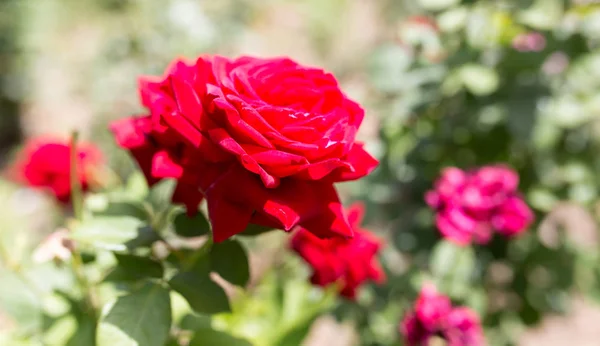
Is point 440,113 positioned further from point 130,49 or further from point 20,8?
point 20,8

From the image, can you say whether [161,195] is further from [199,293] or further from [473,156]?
[473,156]

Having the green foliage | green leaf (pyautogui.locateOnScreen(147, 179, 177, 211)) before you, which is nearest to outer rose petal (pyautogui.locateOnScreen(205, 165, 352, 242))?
the green foliage

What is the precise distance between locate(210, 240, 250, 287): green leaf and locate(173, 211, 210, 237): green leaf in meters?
0.02

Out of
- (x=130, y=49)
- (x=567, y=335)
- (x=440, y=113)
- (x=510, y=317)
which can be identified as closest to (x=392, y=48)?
(x=440, y=113)

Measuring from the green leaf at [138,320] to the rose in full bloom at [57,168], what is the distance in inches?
17.0

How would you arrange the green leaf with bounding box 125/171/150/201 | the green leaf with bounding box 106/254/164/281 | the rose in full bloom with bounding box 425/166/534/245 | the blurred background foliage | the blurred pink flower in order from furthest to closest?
the blurred background foliage < the rose in full bloom with bounding box 425/166/534/245 < the green leaf with bounding box 125/171/150/201 < the blurred pink flower < the green leaf with bounding box 106/254/164/281

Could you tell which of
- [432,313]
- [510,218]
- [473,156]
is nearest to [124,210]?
[432,313]

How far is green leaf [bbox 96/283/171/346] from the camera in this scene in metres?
0.51

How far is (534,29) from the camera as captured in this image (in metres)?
1.02

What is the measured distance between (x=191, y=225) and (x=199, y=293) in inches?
3.4

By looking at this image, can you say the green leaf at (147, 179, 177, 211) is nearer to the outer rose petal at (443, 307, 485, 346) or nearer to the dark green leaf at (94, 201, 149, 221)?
the dark green leaf at (94, 201, 149, 221)

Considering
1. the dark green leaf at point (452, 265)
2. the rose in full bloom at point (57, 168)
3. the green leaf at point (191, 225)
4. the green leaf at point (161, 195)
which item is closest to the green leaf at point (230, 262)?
the green leaf at point (191, 225)

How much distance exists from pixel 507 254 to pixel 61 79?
328 cm

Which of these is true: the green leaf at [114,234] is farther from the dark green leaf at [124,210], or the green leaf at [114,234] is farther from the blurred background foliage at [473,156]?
the blurred background foliage at [473,156]
